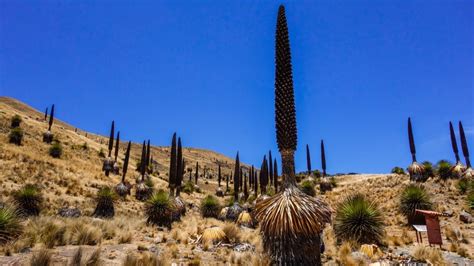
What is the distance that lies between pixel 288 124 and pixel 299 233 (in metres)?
2.86

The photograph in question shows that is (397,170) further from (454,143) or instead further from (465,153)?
(465,153)

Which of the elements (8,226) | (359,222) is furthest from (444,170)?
(8,226)

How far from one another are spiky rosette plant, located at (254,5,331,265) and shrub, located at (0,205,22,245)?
28.2ft

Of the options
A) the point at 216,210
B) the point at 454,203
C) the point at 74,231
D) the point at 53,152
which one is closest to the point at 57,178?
the point at 53,152

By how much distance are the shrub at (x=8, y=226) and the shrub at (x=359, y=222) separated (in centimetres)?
1304

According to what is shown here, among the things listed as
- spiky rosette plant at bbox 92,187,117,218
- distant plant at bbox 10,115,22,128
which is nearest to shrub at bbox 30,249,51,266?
spiky rosette plant at bbox 92,187,117,218

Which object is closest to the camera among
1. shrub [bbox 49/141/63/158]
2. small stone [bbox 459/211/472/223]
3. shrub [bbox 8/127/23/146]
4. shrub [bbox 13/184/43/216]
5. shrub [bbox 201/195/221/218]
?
small stone [bbox 459/211/472/223]

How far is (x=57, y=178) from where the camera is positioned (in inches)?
1389

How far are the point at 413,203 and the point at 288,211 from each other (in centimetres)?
1736

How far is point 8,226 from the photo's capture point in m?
11.1

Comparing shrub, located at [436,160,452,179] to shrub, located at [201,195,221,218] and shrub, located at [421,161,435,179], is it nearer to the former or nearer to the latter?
shrub, located at [421,161,435,179]

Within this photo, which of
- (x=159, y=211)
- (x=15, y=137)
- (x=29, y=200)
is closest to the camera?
(x=159, y=211)

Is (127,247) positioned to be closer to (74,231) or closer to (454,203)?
(74,231)

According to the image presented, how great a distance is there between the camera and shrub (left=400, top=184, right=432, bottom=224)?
20891mm
